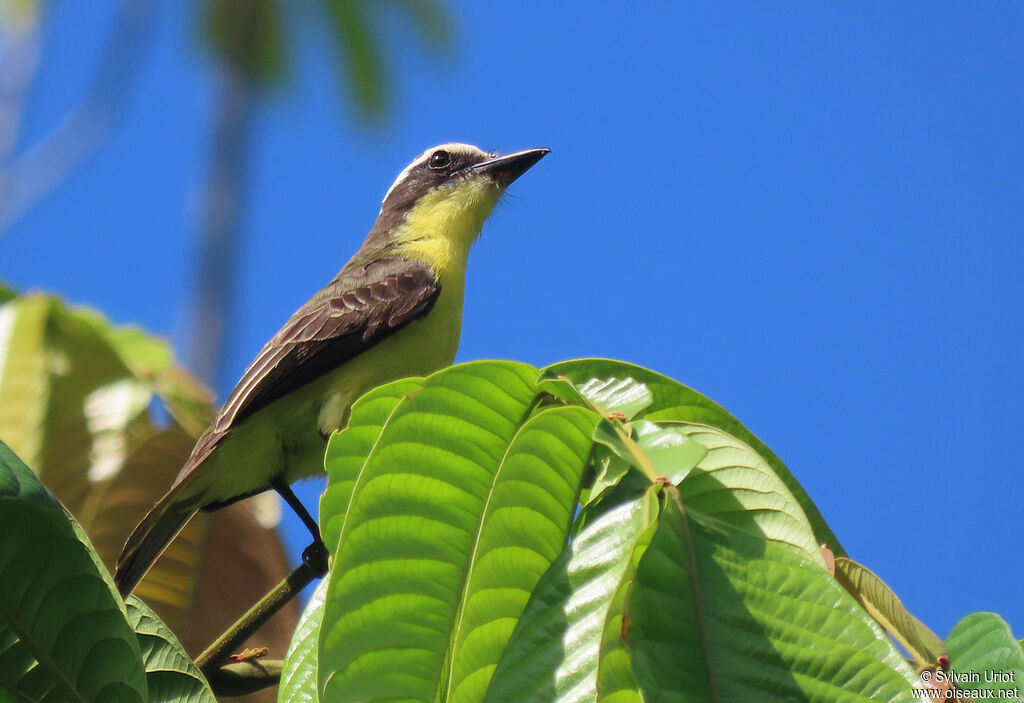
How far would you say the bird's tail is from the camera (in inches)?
107

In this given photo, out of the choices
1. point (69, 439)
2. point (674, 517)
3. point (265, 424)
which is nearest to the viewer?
point (674, 517)

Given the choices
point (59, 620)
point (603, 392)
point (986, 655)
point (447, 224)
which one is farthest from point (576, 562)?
point (447, 224)

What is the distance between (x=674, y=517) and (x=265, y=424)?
2494 mm

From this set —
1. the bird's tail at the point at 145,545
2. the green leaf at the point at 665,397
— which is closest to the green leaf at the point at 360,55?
the bird's tail at the point at 145,545

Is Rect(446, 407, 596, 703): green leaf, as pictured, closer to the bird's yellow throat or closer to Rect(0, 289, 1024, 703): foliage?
Rect(0, 289, 1024, 703): foliage

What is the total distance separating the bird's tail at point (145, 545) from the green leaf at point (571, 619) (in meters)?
1.75

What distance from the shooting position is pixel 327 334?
3.46 metres

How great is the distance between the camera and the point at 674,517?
114cm

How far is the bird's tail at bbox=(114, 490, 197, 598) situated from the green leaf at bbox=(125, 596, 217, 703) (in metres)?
1.18

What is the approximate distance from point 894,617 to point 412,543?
55 cm

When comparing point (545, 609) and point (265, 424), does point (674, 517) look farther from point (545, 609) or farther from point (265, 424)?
point (265, 424)

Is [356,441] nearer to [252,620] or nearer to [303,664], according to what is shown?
[303,664]

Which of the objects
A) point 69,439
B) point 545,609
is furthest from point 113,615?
point 69,439

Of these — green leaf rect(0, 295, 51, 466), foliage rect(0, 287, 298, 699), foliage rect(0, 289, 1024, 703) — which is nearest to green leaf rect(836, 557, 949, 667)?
foliage rect(0, 289, 1024, 703)
